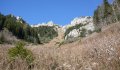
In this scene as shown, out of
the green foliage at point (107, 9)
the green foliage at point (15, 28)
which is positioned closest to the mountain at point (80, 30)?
the green foliage at point (107, 9)

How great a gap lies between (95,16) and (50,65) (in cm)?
6293

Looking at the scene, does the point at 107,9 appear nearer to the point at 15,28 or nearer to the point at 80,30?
the point at 80,30

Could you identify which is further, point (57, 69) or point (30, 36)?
point (30, 36)

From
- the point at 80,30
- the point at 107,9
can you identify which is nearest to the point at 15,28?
the point at 80,30

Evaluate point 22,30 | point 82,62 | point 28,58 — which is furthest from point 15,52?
point 22,30

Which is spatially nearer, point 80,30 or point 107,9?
point 107,9

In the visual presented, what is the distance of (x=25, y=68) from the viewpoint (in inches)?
185

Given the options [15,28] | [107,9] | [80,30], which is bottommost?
[80,30]

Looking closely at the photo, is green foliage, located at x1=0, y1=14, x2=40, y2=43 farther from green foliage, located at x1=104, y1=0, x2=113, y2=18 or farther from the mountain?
green foliage, located at x1=104, y1=0, x2=113, y2=18

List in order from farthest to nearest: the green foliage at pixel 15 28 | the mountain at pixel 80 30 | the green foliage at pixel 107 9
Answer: the mountain at pixel 80 30 → the green foliage at pixel 15 28 → the green foliage at pixel 107 9

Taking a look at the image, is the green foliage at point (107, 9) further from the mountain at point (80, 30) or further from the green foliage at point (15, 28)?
the green foliage at point (15, 28)

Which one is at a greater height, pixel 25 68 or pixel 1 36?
pixel 1 36

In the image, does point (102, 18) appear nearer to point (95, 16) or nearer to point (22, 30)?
point (95, 16)

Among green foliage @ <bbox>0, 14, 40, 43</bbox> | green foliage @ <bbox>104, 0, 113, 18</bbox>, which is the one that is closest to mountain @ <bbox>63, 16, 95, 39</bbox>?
green foliage @ <bbox>104, 0, 113, 18</bbox>
